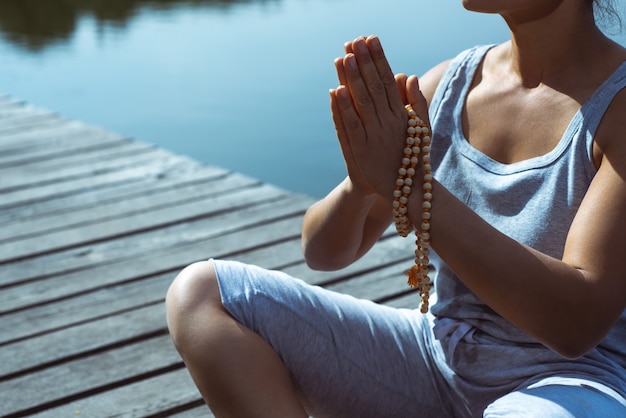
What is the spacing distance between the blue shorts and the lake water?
341 centimetres

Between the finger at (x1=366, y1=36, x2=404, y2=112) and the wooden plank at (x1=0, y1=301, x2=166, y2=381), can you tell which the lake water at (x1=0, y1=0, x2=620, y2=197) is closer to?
the wooden plank at (x1=0, y1=301, x2=166, y2=381)

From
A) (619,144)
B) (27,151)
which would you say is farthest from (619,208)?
(27,151)

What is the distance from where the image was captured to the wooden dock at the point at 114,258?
214cm

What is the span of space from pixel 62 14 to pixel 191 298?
9.43 meters

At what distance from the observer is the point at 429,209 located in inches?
52.9

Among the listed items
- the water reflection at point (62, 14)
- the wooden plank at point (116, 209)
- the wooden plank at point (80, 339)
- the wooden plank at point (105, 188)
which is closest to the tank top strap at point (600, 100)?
the wooden plank at point (80, 339)

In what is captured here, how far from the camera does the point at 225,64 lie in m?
7.60

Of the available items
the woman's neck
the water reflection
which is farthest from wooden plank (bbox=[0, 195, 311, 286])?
the water reflection

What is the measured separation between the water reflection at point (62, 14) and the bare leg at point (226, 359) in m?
7.88

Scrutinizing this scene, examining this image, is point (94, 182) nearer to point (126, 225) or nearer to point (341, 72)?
point (126, 225)

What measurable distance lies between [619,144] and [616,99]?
79 millimetres

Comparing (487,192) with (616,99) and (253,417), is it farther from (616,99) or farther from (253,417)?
(253,417)

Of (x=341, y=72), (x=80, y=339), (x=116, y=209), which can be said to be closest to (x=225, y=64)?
(x=116, y=209)

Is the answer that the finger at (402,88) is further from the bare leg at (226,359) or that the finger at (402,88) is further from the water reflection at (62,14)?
the water reflection at (62,14)
